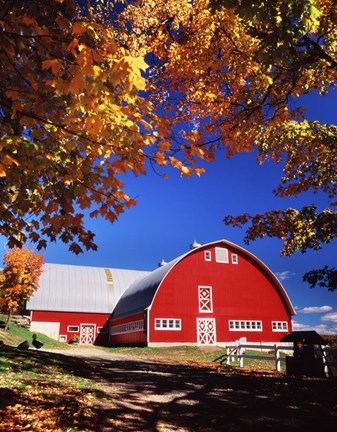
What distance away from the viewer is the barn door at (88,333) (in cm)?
4382

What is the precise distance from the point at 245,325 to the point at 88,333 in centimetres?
1895

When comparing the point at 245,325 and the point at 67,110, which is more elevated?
the point at 67,110

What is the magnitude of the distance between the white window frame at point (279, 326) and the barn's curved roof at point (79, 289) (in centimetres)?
1943

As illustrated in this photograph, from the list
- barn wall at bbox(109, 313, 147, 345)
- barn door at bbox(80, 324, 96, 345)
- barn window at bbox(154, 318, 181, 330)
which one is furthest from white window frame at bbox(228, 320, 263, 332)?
barn door at bbox(80, 324, 96, 345)

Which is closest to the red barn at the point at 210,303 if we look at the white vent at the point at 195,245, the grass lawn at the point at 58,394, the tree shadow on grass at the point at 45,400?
the white vent at the point at 195,245

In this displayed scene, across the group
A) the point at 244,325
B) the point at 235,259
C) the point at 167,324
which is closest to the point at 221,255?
the point at 235,259

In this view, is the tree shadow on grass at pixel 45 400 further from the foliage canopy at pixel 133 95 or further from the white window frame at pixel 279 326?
the white window frame at pixel 279 326

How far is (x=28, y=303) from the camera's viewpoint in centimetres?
4234

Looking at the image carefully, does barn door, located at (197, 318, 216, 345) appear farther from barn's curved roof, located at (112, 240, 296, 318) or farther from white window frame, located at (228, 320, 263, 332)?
barn's curved roof, located at (112, 240, 296, 318)

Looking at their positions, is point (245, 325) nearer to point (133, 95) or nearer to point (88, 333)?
point (88, 333)

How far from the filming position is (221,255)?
125 ft

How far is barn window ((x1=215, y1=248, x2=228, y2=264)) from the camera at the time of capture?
37.9 meters

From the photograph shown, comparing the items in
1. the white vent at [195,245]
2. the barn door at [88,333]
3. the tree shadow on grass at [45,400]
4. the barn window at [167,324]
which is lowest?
the tree shadow on grass at [45,400]

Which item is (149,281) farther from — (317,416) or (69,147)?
(69,147)
